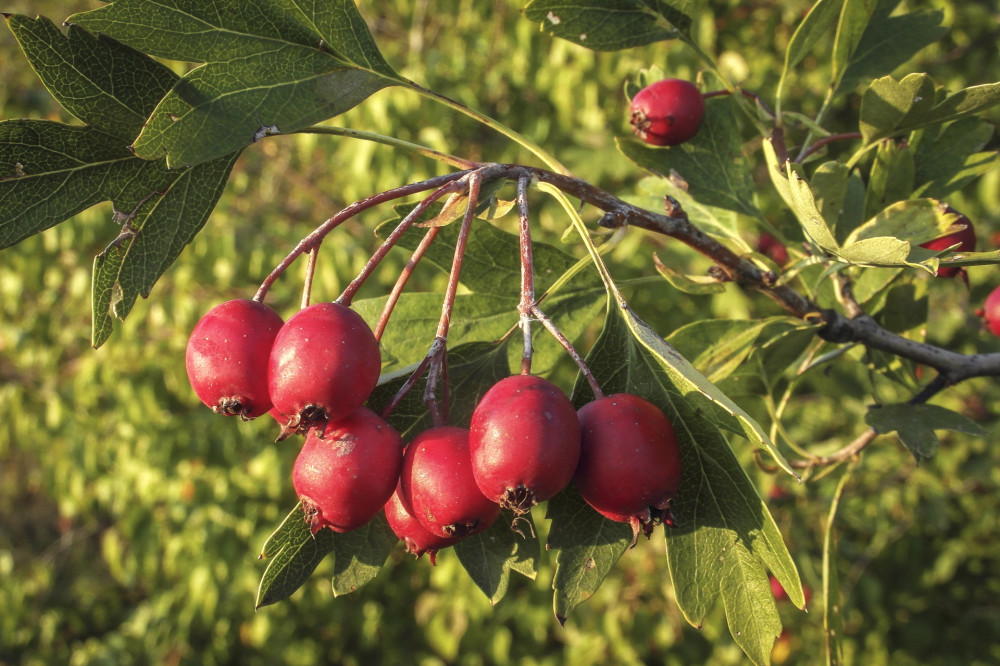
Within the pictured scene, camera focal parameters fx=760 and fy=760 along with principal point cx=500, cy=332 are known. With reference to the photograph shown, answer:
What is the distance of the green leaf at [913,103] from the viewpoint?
38.5 inches

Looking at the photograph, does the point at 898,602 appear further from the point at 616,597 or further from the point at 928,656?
the point at 616,597

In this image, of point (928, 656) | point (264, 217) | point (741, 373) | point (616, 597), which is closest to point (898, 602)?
point (928, 656)

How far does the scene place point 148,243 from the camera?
909mm

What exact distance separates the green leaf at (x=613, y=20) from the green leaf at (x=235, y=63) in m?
0.36

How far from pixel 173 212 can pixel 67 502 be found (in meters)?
4.10

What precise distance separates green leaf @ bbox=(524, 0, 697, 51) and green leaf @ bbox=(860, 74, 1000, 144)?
1.15 ft

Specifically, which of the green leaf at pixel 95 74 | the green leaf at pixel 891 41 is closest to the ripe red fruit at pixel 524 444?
the green leaf at pixel 95 74

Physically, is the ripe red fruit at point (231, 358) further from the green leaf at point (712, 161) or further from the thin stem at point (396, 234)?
the green leaf at point (712, 161)

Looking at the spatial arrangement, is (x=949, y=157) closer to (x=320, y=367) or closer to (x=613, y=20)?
(x=613, y=20)

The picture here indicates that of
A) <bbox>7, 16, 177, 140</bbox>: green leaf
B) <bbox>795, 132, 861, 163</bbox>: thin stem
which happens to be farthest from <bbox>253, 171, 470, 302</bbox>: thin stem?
<bbox>795, 132, 861, 163</bbox>: thin stem

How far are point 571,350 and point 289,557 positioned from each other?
415 mm

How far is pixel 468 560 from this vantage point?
961 mm

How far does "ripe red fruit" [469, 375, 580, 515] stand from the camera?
722mm

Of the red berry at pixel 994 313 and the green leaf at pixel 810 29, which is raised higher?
the green leaf at pixel 810 29
